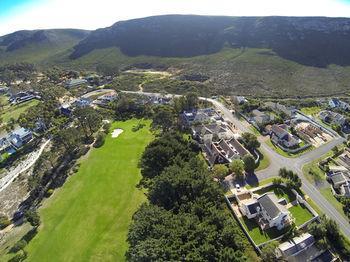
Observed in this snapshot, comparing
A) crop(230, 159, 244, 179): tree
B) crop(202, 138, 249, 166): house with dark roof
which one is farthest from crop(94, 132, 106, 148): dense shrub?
crop(230, 159, 244, 179): tree

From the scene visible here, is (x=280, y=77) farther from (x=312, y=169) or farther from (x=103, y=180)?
(x=103, y=180)

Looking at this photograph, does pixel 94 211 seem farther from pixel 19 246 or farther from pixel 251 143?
pixel 251 143

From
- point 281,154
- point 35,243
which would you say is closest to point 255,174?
point 281,154

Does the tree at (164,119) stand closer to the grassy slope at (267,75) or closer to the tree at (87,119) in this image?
the tree at (87,119)

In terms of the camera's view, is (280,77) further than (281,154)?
Yes

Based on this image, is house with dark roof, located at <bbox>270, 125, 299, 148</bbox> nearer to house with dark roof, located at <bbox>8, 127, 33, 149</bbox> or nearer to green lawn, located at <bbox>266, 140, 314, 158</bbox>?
green lawn, located at <bbox>266, 140, 314, 158</bbox>

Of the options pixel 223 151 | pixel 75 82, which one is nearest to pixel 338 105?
pixel 223 151

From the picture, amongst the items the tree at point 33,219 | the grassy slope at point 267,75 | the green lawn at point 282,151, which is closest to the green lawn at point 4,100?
the tree at point 33,219
